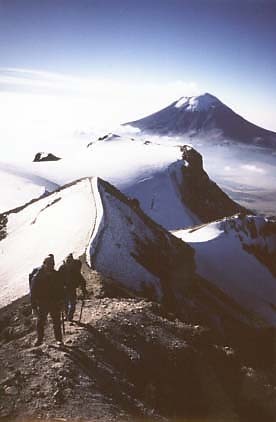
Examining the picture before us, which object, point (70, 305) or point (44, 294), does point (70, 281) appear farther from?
point (44, 294)

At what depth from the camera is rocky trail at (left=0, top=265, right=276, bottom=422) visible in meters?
10.6

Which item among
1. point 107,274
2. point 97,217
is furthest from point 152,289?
point 97,217

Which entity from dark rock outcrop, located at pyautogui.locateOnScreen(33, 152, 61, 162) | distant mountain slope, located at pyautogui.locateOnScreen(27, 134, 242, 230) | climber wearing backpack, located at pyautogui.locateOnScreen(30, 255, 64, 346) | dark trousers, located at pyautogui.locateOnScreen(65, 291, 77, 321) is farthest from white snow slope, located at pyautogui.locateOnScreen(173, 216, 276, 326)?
dark rock outcrop, located at pyautogui.locateOnScreen(33, 152, 61, 162)

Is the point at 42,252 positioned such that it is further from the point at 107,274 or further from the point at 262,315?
the point at 262,315

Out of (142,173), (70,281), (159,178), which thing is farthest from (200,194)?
(70,281)

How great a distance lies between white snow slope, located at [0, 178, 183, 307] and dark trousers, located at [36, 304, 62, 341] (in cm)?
864

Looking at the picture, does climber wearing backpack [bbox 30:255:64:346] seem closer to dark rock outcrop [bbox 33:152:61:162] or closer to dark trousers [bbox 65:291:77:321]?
dark trousers [bbox 65:291:77:321]

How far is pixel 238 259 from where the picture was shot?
51656mm

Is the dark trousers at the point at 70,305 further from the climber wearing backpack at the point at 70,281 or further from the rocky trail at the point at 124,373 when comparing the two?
the rocky trail at the point at 124,373

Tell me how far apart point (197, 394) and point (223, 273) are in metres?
36.1

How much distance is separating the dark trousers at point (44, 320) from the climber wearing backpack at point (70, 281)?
1.76 metres

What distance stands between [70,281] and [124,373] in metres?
4.40

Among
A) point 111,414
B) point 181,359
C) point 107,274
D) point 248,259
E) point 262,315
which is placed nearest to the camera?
point 111,414

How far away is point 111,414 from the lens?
34.2ft
